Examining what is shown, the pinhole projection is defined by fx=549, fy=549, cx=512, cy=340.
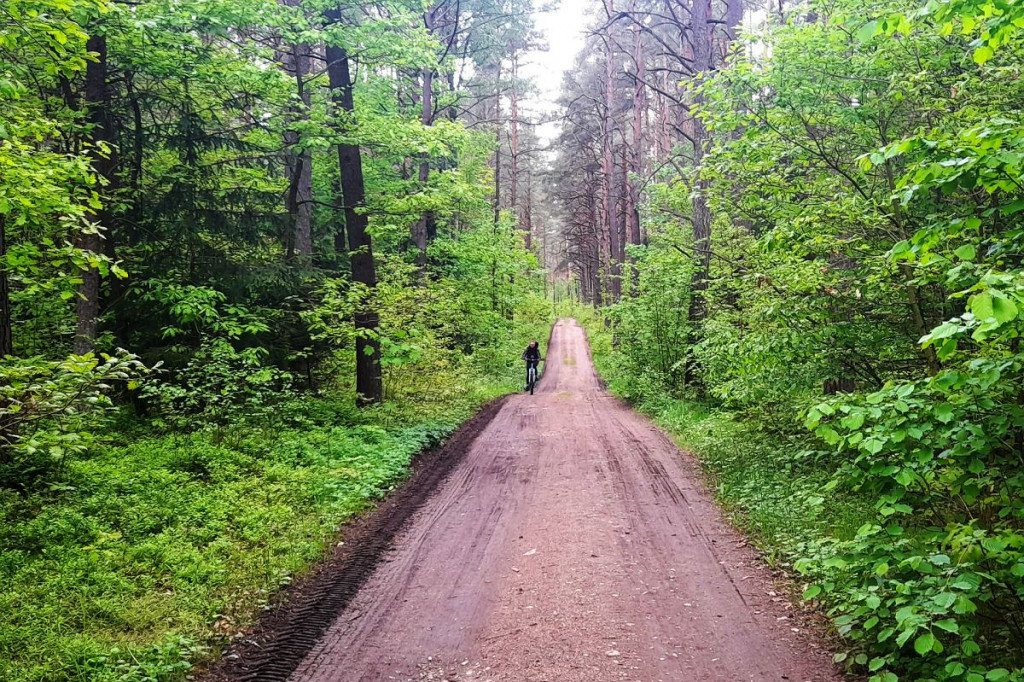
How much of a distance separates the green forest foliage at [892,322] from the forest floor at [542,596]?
0.72 m

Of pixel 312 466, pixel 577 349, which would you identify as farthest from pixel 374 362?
pixel 577 349

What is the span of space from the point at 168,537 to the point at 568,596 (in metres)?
4.23

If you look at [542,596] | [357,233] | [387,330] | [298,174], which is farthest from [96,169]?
[542,596]

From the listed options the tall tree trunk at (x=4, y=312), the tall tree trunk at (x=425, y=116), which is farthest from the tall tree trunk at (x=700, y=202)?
the tall tree trunk at (x=4, y=312)

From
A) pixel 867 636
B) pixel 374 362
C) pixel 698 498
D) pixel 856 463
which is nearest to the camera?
pixel 856 463

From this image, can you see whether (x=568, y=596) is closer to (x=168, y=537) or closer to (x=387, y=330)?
(x=168, y=537)

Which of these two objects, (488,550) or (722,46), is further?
(722,46)

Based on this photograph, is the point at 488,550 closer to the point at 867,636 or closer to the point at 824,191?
the point at 867,636

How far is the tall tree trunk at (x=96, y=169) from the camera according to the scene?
8500mm

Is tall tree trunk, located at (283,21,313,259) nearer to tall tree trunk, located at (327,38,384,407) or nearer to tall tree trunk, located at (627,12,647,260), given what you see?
tall tree trunk, located at (327,38,384,407)

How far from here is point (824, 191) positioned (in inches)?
283

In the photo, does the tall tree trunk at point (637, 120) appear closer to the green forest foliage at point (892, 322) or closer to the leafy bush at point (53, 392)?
the green forest foliage at point (892, 322)

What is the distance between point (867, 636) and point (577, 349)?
31705 millimetres

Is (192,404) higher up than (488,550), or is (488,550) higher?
(192,404)
